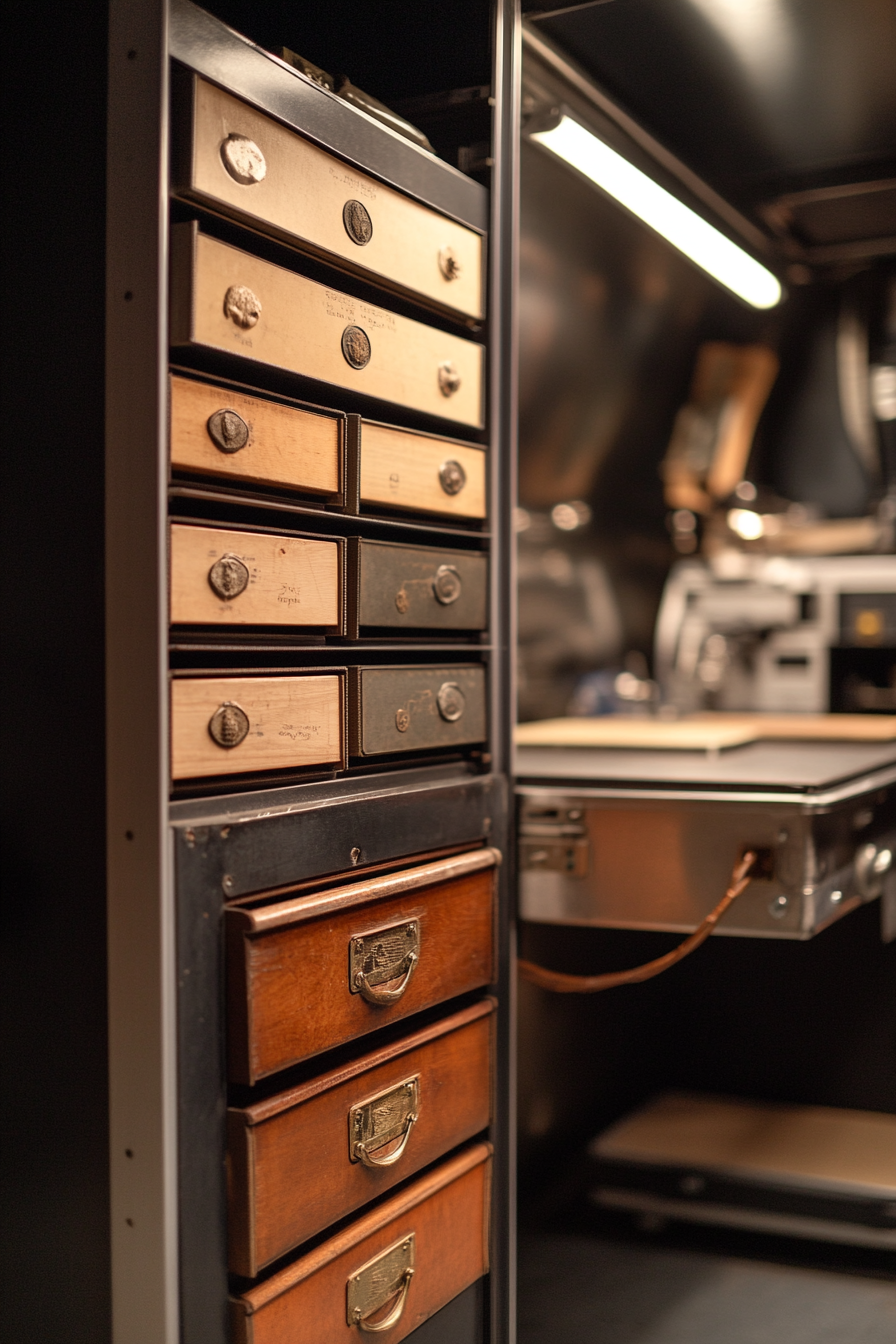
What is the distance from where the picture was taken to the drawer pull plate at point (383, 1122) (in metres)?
1.41

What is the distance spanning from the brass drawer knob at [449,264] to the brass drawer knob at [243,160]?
1.21 ft

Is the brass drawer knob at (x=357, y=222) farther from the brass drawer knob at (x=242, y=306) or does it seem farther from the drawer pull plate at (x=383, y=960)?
the drawer pull plate at (x=383, y=960)

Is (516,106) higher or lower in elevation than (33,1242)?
higher

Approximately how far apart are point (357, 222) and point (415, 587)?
440 mm

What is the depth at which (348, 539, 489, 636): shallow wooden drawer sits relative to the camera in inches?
59.3

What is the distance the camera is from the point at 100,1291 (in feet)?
4.10

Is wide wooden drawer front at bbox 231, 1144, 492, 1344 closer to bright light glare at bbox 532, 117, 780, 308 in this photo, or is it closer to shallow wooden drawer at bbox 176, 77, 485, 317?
shallow wooden drawer at bbox 176, 77, 485, 317

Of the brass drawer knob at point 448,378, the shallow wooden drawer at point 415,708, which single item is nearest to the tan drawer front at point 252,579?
the shallow wooden drawer at point 415,708

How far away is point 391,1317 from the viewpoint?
4.77 ft

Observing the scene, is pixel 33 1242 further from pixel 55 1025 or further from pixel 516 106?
pixel 516 106

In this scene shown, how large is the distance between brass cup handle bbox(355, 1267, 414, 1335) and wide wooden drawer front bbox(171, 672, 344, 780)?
0.62 metres

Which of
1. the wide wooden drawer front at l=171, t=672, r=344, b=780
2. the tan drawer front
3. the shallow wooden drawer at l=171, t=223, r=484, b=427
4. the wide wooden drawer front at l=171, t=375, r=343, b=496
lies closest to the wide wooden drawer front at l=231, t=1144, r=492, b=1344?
the wide wooden drawer front at l=171, t=672, r=344, b=780

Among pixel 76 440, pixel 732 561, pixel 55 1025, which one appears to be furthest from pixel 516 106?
pixel 732 561

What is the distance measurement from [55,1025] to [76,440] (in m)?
0.59
